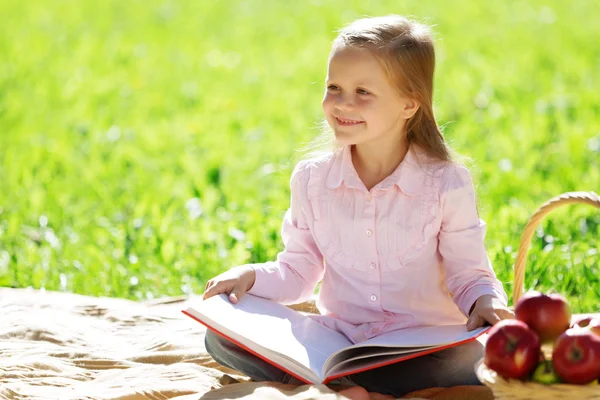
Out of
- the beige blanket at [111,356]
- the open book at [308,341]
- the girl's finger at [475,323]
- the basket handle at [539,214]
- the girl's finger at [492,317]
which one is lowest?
the beige blanket at [111,356]

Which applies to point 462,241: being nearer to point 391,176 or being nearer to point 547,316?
point 391,176

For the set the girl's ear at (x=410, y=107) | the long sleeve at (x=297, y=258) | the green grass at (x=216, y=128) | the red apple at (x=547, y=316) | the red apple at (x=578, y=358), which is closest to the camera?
the red apple at (x=578, y=358)

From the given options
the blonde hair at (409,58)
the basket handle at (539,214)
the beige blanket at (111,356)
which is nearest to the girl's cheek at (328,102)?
the blonde hair at (409,58)

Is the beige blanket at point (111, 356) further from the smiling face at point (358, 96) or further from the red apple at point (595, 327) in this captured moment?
the smiling face at point (358, 96)

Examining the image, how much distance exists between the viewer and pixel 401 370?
279 cm

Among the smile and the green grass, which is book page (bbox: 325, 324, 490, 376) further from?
the green grass

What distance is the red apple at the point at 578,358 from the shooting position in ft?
7.00

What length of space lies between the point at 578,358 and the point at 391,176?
0.94 m

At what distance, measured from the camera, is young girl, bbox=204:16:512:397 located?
2.80 meters

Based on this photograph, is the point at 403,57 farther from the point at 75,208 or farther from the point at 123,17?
the point at 123,17

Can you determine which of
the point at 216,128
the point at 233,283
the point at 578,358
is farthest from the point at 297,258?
the point at 216,128

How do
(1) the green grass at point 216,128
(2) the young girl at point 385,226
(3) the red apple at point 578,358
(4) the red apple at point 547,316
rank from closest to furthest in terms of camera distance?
(3) the red apple at point 578,358, (4) the red apple at point 547,316, (2) the young girl at point 385,226, (1) the green grass at point 216,128

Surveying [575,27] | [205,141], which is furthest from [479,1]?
[205,141]

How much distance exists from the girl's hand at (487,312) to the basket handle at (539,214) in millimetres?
210
